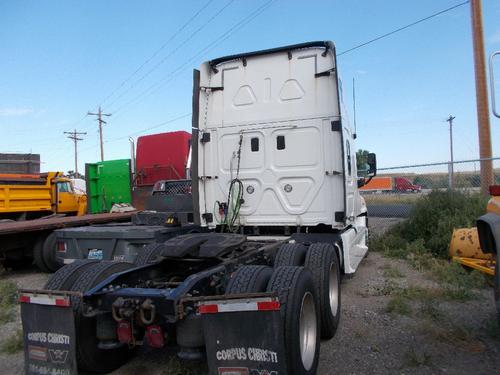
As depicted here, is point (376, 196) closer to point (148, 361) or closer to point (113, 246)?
point (113, 246)

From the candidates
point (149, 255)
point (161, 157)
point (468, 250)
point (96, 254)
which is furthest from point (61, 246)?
point (468, 250)

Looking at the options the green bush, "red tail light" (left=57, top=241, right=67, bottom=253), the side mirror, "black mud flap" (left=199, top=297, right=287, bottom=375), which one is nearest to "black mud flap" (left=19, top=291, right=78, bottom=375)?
"black mud flap" (left=199, top=297, right=287, bottom=375)

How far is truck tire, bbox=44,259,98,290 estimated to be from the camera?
392 centimetres

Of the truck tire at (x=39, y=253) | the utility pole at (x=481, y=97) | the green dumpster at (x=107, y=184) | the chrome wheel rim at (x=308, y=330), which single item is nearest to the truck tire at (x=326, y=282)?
the chrome wheel rim at (x=308, y=330)

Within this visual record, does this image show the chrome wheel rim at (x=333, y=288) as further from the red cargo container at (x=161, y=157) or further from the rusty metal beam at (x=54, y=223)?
the rusty metal beam at (x=54, y=223)

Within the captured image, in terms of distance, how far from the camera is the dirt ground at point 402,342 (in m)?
3.88

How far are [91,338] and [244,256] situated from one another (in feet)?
5.57

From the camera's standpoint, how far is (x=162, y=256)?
15.1 ft

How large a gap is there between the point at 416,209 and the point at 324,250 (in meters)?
6.27

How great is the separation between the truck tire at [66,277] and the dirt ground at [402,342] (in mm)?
925

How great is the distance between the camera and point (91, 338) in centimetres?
364

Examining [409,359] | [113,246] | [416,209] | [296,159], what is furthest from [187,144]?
[409,359]

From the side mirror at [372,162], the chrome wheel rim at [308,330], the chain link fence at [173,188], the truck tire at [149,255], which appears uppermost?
the side mirror at [372,162]

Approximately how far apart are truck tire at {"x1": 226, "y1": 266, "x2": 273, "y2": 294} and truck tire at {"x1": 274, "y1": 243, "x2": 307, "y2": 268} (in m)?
1.02
